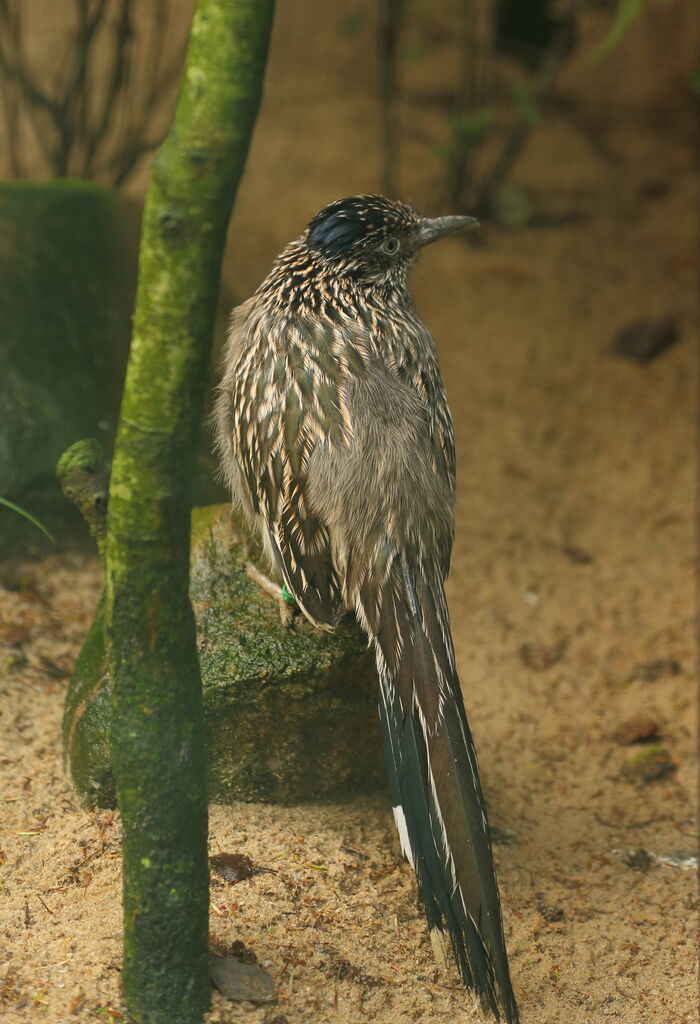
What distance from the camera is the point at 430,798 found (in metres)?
2.99

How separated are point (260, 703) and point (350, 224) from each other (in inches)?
68.1

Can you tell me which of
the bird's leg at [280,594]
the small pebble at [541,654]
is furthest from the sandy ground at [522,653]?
the bird's leg at [280,594]

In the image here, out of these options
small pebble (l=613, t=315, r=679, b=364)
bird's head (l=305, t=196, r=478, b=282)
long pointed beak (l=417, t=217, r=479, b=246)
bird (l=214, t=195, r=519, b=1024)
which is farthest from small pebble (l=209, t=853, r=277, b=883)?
small pebble (l=613, t=315, r=679, b=364)

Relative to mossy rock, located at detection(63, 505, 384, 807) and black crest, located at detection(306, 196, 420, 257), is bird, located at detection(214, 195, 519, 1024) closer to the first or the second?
black crest, located at detection(306, 196, 420, 257)

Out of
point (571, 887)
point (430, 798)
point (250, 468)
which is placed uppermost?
point (250, 468)

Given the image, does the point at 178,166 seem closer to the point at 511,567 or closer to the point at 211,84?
the point at 211,84

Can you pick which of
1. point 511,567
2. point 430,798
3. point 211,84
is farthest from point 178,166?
point 511,567

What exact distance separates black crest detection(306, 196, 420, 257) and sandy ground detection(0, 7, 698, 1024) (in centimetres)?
202

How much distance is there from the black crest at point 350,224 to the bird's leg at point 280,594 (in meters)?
1.19

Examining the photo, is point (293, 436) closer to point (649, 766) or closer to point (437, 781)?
point (437, 781)

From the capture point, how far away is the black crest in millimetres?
3969

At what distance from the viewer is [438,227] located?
167 inches

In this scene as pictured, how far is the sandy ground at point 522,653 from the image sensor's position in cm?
324

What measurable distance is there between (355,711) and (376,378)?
3.85 feet
